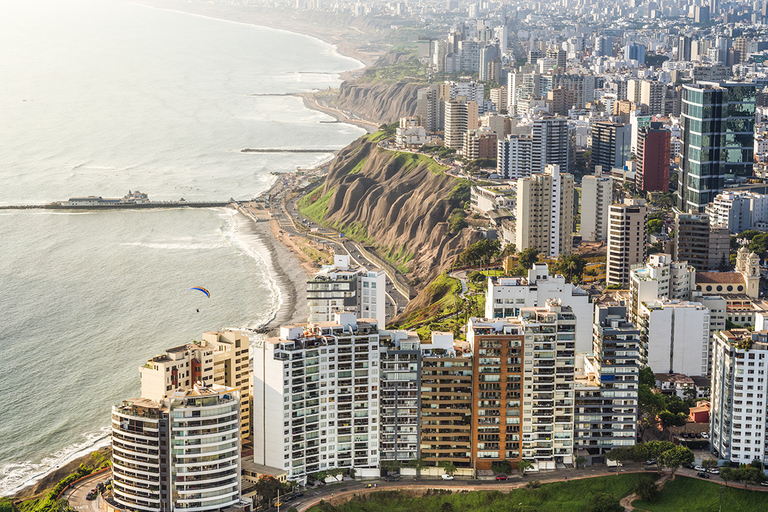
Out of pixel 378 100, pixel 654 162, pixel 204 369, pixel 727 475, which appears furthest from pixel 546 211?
pixel 378 100

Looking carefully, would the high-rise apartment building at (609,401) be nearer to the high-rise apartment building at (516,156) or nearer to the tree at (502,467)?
the tree at (502,467)

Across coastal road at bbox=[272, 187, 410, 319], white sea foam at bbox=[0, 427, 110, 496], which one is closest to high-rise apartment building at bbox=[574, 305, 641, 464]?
white sea foam at bbox=[0, 427, 110, 496]

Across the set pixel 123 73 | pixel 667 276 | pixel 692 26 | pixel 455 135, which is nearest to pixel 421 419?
pixel 667 276

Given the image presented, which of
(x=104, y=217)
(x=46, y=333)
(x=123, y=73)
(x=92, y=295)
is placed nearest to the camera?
(x=46, y=333)

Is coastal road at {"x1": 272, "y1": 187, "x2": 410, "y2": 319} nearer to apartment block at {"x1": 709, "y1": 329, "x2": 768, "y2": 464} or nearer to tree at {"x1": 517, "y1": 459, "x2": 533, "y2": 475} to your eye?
tree at {"x1": 517, "y1": 459, "x2": 533, "y2": 475}

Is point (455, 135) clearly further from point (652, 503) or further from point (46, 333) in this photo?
point (652, 503)

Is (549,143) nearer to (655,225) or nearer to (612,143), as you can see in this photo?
(612,143)
